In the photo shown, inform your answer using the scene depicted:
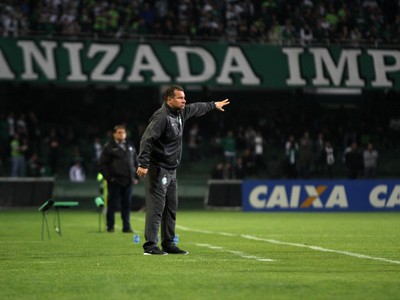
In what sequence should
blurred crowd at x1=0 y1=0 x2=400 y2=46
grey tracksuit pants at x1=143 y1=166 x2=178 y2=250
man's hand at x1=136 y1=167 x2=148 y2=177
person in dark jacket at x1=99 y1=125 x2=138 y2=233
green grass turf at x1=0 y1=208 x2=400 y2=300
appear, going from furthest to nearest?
blurred crowd at x1=0 y1=0 x2=400 y2=46 < person in dark jacket at x1=99 y1=125 x2=138 y2=233 < grey tracksuit pants at x1=143 y1=166 x2=178 y2=250 < man's hand at x1=136 y1=167 x2=148 y2=177 < green grass turf at x1=0 y1=208 x2=400 y2=300

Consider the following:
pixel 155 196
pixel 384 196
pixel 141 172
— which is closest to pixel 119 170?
pixel 155 196

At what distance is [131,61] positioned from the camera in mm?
37406

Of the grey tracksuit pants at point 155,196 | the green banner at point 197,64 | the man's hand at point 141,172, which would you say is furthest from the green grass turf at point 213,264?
the green banner at point 197,64

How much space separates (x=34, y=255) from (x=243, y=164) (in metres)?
24.3

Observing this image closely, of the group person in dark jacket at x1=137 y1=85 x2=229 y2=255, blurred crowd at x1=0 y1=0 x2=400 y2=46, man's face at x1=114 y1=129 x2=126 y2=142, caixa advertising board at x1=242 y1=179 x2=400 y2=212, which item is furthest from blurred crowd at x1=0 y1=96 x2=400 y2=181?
person in dark jacket at x1=137 y1=85 x2=229 y2=255

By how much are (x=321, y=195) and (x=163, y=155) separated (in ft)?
61.2

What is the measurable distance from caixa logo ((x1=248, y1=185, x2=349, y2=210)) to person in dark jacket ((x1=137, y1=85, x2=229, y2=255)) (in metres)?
18.0

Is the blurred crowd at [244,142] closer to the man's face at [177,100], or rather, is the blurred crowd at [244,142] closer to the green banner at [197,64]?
the green banner at [197,64]

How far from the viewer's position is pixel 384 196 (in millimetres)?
31359

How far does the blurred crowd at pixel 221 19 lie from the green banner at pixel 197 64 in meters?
0.42

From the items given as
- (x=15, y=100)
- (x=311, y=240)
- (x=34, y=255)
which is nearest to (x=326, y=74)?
(x=15, y=100)

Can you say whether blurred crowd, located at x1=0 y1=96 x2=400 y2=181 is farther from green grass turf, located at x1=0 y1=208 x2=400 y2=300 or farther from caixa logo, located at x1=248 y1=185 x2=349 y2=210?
green grass turf, located at x1=0 y1=208 x2=400 y2=300

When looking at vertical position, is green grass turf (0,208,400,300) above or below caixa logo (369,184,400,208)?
below

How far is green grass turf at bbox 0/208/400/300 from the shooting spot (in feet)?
30.2
